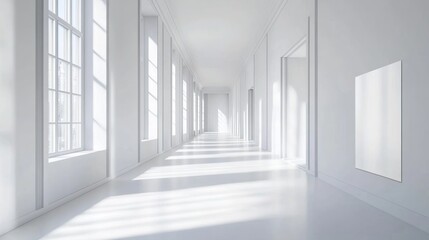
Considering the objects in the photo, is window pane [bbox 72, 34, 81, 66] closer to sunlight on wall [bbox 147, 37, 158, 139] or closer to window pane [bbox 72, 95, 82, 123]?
window pane [bbox 72, 95, 82, 123]

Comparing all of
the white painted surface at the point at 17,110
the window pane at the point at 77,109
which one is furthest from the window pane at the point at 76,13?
the white painted surface at the point at 17,110

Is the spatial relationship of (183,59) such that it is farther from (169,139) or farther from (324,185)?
(324,185)

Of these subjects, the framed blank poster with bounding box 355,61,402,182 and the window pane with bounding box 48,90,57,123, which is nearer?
the framed blank poster with bounding box 355,61,402,182

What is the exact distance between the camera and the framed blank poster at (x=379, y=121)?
4496mm

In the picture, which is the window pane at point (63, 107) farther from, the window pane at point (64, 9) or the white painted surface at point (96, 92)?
the window pane at point (64, 9)

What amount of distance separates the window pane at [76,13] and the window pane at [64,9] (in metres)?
0.26

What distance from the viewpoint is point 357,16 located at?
568cm

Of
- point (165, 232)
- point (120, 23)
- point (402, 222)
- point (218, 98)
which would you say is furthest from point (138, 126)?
point (218, 98)

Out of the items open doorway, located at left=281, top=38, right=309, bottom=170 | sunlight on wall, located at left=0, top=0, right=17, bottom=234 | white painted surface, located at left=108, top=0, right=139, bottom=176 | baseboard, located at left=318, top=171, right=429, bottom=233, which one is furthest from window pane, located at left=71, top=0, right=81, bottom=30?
open doorway, located at left=281, top=38, right=309, bottom=170

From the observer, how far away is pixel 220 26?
50.8 feet

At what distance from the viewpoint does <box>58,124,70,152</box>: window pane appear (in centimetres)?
556

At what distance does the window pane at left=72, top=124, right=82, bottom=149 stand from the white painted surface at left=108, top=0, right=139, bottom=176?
0.79 metres

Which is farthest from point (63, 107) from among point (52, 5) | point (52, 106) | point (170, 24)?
point (170, 24)

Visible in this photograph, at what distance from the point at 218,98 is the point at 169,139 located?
29.7 metres
